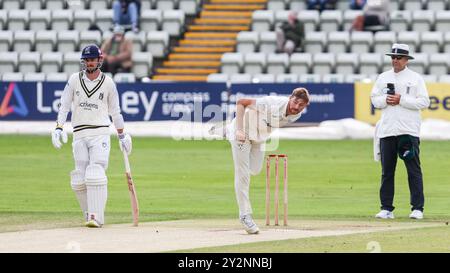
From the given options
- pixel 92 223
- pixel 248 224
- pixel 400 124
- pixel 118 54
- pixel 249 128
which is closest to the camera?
A: pixel 248 224

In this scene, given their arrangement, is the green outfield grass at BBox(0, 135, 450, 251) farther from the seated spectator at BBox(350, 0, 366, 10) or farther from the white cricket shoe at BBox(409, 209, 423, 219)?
the seated spectator at BBox(350, 0, 366, 10)

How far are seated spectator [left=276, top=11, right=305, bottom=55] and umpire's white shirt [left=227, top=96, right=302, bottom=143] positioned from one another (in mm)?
18699

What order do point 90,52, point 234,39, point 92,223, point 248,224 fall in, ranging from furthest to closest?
point 234,39
point 90,52
point 92,223
point 248,224

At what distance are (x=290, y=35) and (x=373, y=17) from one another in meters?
2.16

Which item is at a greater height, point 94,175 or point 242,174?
point 242,174

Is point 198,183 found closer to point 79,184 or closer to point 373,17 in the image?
point 79,184

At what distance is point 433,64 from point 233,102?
517 centimetres

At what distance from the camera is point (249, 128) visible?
1339 centimetres

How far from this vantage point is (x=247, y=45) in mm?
33000

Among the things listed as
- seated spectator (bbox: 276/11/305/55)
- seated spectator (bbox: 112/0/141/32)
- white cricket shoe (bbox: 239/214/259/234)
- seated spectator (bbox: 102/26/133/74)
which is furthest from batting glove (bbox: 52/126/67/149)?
seated spectator (bbox: 112/0/141/32)

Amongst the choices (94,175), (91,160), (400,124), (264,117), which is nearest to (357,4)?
(400,124)

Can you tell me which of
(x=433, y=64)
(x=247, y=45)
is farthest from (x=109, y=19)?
(x=433, y=64)

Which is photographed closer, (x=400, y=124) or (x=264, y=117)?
(x=264, y=117)

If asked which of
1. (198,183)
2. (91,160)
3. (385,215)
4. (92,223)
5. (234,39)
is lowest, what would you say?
(198,183)
